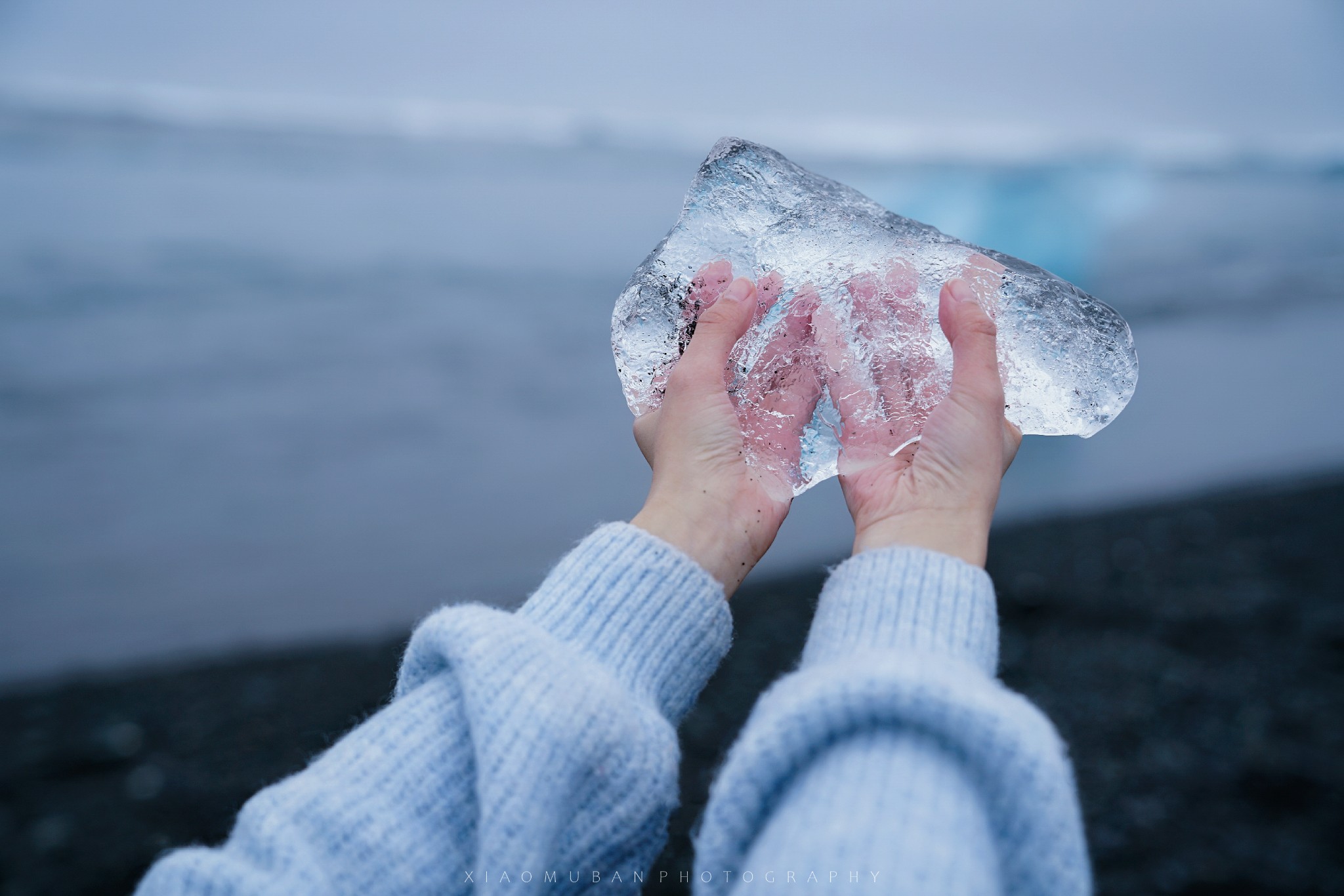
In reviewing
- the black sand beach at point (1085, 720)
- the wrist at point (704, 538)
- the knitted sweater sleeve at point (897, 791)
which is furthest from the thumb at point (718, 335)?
the black sand beach at point (1085, 720)

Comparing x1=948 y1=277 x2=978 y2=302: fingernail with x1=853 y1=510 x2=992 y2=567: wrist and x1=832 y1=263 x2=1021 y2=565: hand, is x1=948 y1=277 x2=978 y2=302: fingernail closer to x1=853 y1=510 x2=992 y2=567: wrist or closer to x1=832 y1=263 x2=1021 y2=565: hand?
x1=832 y1=263 x2=1021 y2=565: hand

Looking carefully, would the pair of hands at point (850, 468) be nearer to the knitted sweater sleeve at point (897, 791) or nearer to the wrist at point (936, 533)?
the wrist at point (936, 533)

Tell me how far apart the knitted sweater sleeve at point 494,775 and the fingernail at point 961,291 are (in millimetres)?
858

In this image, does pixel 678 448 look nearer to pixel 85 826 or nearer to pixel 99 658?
pixel 85 826

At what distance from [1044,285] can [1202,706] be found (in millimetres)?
2696

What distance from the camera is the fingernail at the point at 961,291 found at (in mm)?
1660

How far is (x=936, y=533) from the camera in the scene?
1438mm

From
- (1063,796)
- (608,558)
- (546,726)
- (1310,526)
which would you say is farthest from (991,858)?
(1310,526)

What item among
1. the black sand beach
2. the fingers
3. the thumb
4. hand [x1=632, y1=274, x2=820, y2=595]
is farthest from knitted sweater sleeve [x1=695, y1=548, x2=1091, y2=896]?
the black sand beach

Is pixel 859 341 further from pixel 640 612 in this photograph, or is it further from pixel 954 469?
pixel 640 612

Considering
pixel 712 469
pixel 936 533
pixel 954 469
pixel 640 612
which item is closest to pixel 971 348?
pixel 954 469

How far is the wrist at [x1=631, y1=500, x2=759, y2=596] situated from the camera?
1538 mm

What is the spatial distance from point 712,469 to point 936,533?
17.4 inches

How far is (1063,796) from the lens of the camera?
0.92 metres
